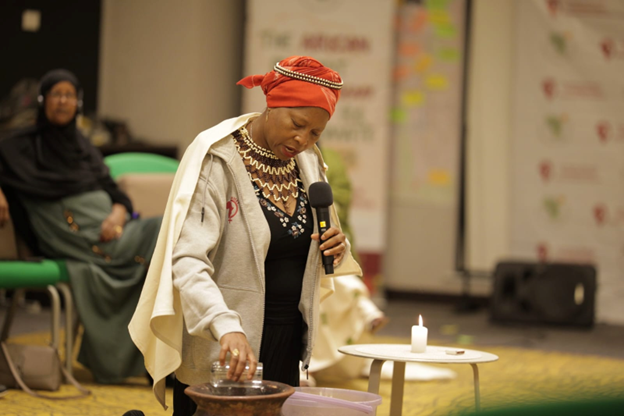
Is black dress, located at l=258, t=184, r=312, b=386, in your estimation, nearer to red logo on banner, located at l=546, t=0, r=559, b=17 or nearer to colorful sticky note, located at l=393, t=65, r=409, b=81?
colorful sticky note, located at l=393, t=65, r=409, b=81

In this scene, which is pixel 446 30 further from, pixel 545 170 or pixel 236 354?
pixel 236 354

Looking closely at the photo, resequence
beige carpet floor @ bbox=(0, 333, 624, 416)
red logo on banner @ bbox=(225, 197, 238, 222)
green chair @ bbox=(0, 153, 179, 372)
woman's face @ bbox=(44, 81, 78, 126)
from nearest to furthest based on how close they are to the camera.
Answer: red logo on banner @ bbox=(225, 197, 238, 222) → beige carpet floor @ bbox=(0, 333, 624, 416) → green chair @ bbox=(0, 153, 179, 372) → woman's face @ bbox=(44, 81, 78, 126)

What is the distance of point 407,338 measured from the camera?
4.99 meters

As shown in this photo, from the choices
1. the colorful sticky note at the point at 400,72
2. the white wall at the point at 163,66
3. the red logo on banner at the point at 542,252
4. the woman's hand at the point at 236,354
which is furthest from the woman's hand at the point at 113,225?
the red logo on banner at the point at 542,252

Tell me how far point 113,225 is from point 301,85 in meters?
1.97

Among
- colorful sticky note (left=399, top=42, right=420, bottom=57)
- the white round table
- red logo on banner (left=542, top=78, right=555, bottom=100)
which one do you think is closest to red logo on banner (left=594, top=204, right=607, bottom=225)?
red logo on banner (left=542, top=78, right=555, bottom=100)

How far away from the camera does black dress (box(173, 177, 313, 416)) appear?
1.89 meters

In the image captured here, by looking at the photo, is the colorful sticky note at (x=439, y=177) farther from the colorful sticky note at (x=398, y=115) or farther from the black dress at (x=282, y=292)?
the black dress at (x=282, y=292)

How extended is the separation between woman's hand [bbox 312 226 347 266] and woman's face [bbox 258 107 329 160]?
200mm

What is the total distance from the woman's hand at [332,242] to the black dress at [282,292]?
6cm

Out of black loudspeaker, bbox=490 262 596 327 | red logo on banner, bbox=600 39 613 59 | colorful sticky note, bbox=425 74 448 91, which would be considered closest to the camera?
black loudspeaker, bbox=490 262 596 327

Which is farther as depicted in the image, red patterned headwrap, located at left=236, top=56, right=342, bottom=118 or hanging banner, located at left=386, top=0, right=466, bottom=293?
hanging banner, located at left=386, top=0, right=466, bottom=293

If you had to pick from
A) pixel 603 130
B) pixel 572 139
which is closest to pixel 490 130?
pixel 572 139

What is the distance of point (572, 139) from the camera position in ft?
21.2
